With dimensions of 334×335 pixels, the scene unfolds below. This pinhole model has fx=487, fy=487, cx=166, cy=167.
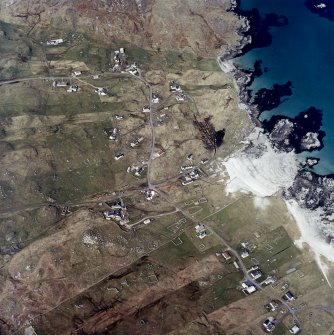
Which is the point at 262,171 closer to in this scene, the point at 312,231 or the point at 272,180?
the point at 272,180

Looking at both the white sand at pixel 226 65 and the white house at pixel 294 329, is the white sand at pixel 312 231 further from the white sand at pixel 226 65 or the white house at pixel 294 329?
the white sand at pixel 226 65

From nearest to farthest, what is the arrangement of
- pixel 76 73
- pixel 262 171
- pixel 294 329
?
pixel 294 329, pixel 262 171, pixel 76 73

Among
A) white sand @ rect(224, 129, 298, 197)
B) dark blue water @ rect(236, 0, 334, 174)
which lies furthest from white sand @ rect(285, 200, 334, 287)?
dark blue water @ rect(236, 0, 334, 174)

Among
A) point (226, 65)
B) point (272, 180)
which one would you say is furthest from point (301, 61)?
point (272, 180)

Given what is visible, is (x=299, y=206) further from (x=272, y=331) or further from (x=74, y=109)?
(x=74, y=109)

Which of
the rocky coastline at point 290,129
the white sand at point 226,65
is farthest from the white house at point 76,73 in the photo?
the rocky coastline at point 290,129

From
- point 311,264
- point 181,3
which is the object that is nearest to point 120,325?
point 311,264
